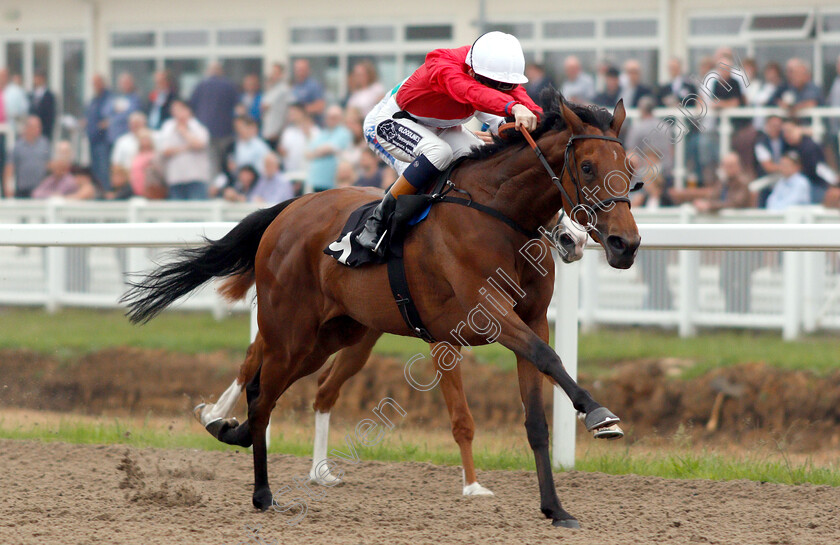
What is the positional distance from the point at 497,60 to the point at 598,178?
78 centimetres

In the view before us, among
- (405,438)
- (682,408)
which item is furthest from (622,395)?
(405,438)

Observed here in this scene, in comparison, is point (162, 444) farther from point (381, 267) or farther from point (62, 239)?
point (381, 267)

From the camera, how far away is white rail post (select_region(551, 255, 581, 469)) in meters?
5.36

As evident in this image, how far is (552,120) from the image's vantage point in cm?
447

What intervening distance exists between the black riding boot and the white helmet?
0.66m

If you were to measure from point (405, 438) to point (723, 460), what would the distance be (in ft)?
7.02

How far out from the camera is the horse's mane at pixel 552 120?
14.0ft

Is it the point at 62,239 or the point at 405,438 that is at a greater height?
the point at 62,239

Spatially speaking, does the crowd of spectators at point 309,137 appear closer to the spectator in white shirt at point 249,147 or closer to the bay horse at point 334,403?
the spectator in white shirt at point 249,147

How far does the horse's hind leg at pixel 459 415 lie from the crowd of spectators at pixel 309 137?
4303 millimetres

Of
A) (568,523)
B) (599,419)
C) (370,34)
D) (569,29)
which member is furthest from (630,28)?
(599,419)

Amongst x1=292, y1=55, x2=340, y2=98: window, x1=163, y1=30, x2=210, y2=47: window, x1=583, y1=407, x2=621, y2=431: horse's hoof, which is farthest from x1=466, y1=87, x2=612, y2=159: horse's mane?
x1=163, y1=30, x2=210, y2=47: window

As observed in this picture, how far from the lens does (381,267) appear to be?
475cm

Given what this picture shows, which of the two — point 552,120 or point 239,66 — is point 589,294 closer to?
point 552,120
